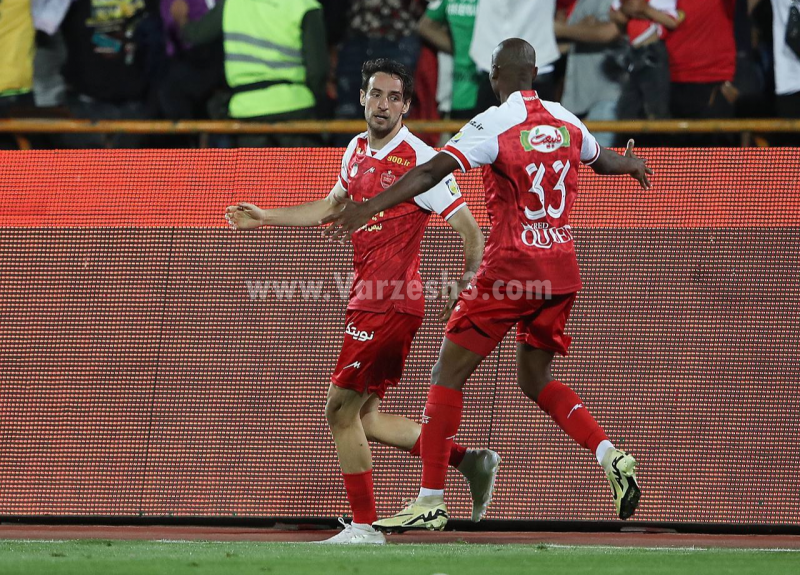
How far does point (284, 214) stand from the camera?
7.21m

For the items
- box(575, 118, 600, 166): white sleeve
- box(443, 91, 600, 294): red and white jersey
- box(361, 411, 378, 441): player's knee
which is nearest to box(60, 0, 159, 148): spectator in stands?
box(361, 411, 378, 441): player's knee

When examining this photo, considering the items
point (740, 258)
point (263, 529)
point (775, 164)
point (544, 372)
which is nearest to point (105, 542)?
point (263, 529)

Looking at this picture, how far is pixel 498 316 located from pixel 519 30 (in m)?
3.66

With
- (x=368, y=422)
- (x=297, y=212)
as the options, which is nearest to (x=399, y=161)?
(x=297, y=212)

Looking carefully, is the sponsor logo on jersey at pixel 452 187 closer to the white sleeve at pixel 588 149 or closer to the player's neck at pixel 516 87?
the player's neck at pixel 516 87

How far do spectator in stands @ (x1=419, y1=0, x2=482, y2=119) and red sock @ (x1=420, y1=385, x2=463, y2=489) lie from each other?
11.8ft

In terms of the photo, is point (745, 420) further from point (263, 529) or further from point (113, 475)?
point (113, 475)

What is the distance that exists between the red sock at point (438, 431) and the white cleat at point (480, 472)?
20.1 inches

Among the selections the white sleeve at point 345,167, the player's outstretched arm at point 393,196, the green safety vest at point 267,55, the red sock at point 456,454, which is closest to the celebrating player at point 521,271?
the player's outstretched arm at point 393,196

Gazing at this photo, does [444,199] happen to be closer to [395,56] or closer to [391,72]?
[391,72]

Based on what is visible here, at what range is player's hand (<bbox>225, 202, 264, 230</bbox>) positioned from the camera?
709 cm

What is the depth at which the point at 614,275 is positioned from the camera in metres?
7.90

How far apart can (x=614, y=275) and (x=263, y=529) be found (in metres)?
2.76

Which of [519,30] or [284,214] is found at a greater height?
[519,30]
